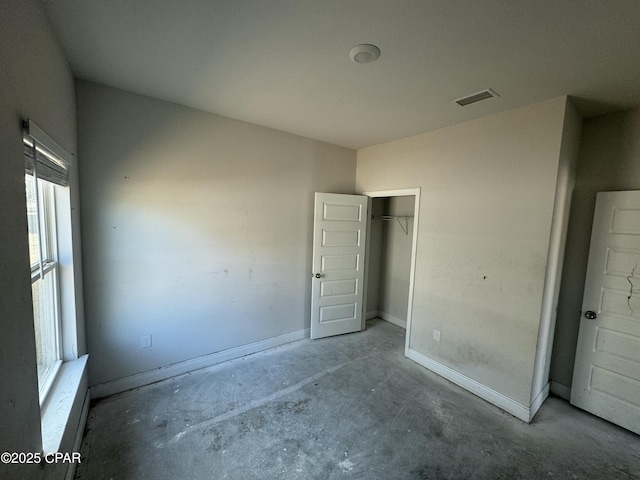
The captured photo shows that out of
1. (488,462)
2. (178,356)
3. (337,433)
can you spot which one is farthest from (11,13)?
(488,462)

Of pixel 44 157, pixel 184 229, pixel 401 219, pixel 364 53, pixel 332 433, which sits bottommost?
pixel 332 433

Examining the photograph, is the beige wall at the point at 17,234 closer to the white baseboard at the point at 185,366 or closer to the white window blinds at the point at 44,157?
the white window blinds at the point at 44,157

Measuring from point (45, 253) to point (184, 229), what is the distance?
101 cm

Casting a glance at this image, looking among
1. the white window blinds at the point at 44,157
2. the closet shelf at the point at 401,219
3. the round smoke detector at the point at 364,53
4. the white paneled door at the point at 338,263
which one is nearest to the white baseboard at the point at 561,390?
the white paneled door at the point at 338,263

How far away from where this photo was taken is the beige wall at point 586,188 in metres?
2.13

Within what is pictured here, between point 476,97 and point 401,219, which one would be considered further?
point 401,219

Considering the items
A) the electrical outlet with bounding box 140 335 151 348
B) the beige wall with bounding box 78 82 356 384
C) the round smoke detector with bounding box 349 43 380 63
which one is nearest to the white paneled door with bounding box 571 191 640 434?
the round smoke detector with bounding box 349 43 380 63

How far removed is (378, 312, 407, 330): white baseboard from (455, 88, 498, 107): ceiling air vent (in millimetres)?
3063

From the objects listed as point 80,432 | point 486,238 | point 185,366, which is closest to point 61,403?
point 80,432

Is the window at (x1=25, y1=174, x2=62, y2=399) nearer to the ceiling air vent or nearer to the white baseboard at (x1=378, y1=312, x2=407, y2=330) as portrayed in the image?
the ceiling air vent

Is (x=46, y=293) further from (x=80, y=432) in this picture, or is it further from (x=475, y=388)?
(x=475, y=388)

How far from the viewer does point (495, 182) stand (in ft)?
7.78

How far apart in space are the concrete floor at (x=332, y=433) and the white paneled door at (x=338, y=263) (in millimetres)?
898

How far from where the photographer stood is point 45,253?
164cm
